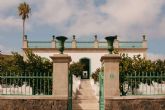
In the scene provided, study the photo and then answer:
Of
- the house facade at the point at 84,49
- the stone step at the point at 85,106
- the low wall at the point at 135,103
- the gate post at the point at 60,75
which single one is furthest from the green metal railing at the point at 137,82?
the house facade at the point at 84,49

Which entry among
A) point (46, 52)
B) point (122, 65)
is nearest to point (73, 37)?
point (46, 52)

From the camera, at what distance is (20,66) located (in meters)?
23.5

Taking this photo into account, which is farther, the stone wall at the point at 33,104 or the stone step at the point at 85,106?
the stone step at the point at 85,106

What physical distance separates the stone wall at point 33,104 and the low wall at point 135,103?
1737 mm

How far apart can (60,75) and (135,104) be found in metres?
3.04

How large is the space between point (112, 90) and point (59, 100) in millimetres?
2037

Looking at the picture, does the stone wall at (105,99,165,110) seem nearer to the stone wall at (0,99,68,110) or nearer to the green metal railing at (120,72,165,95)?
the green metal railing at (120,72,165,95)

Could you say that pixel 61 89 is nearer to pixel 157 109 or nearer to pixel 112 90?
pixel 112 90

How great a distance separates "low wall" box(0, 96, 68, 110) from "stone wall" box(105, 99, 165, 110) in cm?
173

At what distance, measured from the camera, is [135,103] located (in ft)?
45.3

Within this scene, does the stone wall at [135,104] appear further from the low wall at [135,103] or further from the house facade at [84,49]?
the house facade at [84,49]

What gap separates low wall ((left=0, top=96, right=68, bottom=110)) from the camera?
13.8 metres

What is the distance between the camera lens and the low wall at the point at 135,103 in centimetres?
1372

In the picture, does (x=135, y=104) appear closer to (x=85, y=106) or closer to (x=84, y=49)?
(x=85, y=106)
